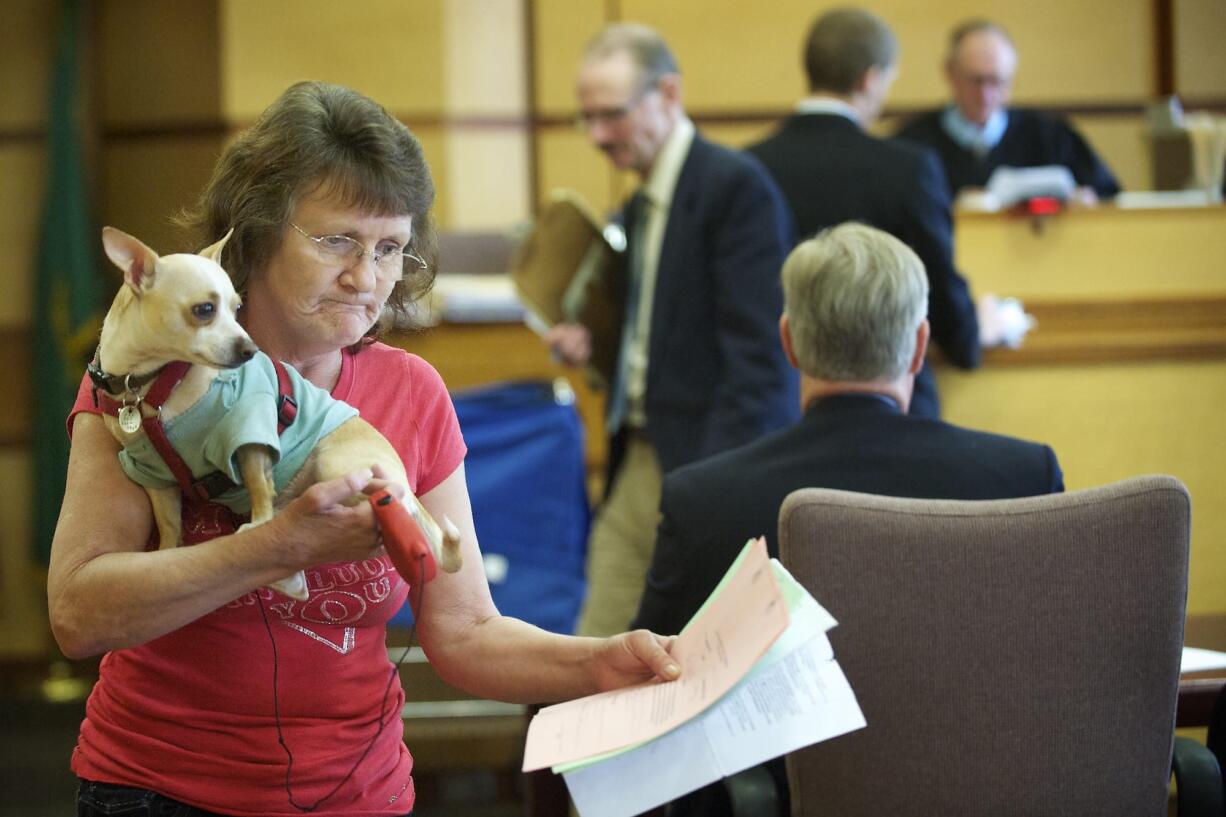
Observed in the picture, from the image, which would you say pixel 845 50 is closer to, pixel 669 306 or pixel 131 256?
pixel 669 306

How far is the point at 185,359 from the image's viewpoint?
3.26 ft

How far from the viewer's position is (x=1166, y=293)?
2977 millimetres

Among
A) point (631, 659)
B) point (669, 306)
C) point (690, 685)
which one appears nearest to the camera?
point (690, 685)

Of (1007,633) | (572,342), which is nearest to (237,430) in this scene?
(1007,633)

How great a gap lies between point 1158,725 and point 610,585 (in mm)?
1544

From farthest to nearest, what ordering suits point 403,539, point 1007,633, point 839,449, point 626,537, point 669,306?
point 626,537 < point 669,306 < point 839,449 < point 1007,633 < point 403,539

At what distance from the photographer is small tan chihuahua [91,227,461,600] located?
0.98 metres

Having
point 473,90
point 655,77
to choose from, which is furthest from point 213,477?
point 473,90

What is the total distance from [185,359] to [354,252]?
0.53 feet

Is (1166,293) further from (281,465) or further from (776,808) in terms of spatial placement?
(281,465)

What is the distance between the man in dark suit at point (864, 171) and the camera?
9.05 feet

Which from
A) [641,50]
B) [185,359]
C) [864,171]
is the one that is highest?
[641,50]

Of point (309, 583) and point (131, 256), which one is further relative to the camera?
point (309, 583)

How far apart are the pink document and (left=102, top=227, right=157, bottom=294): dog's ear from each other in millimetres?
447
